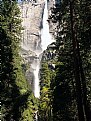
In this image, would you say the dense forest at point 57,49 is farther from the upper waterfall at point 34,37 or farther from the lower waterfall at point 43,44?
the upper waterfall at point 34,37

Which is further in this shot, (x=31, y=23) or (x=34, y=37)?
(x=31, y=23)

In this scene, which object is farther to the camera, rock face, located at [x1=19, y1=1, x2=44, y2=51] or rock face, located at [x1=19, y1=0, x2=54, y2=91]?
rock face, located at [x1=19, y1=1, x2=44, y2=51]

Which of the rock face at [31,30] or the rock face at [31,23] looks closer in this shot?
the rock face at [31,30]

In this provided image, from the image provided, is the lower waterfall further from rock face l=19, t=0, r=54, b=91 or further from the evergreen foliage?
the evergreen foliage

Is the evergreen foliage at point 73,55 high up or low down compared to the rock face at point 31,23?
down

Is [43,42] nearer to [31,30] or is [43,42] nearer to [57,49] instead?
[31,30]

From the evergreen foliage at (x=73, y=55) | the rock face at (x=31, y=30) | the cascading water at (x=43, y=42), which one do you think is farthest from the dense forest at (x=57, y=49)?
the rock face at (x=31, y=30)

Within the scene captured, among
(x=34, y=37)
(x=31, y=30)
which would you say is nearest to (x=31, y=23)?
(x=31, y=30)

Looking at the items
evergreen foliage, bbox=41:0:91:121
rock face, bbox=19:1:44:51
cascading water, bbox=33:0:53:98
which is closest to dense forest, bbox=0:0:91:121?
evergreen foliage, bbox=41:0:91:121

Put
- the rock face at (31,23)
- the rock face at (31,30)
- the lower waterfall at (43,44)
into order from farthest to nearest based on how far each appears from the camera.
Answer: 1. the rock face at (31,23)
2. the rock face at (31,30)
3. the lower waterfall at (43,44)

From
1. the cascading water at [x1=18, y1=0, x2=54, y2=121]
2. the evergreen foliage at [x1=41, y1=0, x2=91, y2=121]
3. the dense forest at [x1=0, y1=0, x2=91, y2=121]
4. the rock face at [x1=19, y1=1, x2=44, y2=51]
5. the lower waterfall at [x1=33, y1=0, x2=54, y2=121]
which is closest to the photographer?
the evergreen foliage at [x1=41, y1=0, x2=91, y2=121]

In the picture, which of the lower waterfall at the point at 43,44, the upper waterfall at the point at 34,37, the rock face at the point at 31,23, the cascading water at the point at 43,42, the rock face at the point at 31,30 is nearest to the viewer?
the lower waterfall at the point at 43,44

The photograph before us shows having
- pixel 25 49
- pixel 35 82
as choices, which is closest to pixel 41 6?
pixel 25 49

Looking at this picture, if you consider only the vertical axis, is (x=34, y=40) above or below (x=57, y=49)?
above
